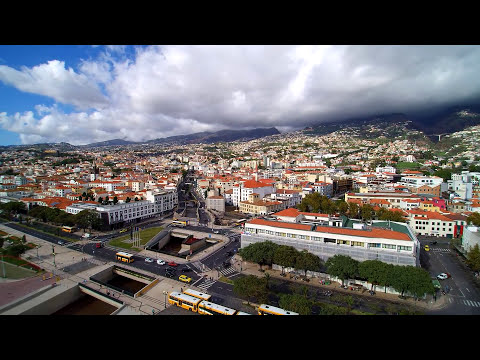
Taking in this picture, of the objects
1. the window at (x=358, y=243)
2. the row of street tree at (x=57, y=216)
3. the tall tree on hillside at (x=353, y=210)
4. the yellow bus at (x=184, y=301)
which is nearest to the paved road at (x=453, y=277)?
the window at (x=358, y=243)

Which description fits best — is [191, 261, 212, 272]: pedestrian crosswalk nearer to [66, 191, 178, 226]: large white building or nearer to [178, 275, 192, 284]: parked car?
[178, 275, 192, 284]: parked car

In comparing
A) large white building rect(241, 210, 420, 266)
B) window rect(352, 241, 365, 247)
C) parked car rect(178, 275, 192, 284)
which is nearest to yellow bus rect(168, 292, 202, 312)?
parked car rect(178, 275, 192, 284)

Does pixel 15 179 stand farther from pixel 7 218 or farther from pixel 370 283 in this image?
pixel 370 283

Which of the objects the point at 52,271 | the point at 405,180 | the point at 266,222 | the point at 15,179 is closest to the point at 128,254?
the point at 52,271

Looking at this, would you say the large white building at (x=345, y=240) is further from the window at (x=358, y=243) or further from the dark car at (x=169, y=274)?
the dark car at (x=169, y=274)

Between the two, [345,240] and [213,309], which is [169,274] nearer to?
[213,309]

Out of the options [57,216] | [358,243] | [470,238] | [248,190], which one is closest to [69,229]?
[57,216]
